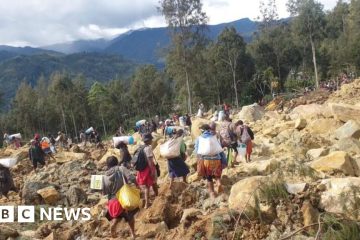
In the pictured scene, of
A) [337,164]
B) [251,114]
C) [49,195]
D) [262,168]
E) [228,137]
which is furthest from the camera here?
[251,114]

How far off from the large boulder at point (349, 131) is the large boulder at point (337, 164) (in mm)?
4654

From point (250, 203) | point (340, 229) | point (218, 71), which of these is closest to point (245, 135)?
point (250, 203)

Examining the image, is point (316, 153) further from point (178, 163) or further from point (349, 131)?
point (178, 163)

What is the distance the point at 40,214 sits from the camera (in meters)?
11.0

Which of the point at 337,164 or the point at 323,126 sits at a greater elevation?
the point at 337,164

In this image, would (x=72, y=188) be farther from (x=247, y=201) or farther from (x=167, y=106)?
(x=167, y=106)

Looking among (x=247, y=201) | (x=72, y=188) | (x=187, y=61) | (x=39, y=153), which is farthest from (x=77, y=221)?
(x=187, y=61)

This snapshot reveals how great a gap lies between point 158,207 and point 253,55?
43172mm

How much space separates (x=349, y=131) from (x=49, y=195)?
8806 millimetres

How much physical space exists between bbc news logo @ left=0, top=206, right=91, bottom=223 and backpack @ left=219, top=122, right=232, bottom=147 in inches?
153

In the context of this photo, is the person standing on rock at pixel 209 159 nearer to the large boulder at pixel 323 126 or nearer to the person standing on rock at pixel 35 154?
the large boulder at pixel 323 126

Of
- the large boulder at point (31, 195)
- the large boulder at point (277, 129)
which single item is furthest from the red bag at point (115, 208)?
the large boulder at point (277, 129)

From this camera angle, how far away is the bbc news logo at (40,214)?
33.9ft

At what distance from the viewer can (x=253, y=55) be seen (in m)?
50.2
